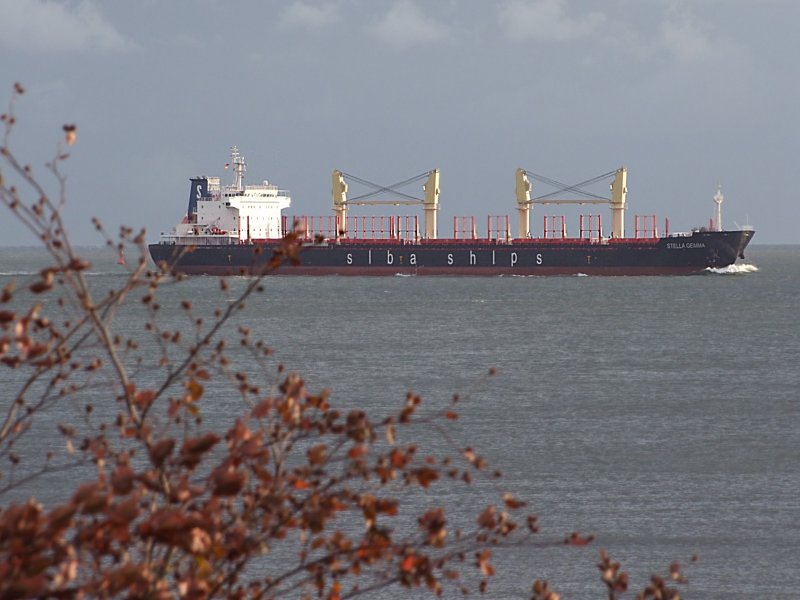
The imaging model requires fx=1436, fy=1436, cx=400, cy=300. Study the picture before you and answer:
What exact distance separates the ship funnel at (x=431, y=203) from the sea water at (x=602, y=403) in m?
15.0

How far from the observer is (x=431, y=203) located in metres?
78.7

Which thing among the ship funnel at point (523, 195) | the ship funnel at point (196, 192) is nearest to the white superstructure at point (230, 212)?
the ship funnel at point (196, 192)

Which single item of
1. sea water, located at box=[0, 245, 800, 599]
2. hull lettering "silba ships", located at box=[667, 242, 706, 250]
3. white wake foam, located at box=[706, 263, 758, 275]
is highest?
hull lettering "silba ships", located at box=[667, 242, 706, 250]

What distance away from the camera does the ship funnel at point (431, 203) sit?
7806 centimetres

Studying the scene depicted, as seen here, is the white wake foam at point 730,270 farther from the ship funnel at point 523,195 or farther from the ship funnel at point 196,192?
the ship funnel at point 196,192

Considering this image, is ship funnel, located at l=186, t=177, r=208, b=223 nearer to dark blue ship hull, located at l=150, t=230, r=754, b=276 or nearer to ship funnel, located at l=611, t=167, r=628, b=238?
dark blue ship hull, located at l=150, t=230, r=754, b=276

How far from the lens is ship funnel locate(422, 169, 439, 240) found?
78062mm

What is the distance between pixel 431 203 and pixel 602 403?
5322 centimetres

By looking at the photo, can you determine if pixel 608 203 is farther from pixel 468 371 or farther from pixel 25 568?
pixel 25 568

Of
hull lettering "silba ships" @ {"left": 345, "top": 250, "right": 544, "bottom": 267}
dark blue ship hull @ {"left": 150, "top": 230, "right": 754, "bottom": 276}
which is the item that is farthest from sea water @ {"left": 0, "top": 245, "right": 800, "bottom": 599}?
hull lettering "silba ships" @ {"left": 345, "top": 250, "right": 544, "bottom": 267}

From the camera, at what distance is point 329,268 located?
72.2 metres

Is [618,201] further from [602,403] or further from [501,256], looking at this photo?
[602,403]

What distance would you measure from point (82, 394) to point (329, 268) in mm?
45761

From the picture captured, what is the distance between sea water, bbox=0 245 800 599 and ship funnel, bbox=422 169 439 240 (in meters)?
15.0
